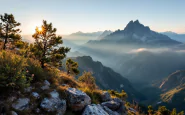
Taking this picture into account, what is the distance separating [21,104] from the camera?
29.5 ft

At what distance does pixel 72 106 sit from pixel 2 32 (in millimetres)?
23097

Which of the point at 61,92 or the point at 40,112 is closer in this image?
the point at 40,112

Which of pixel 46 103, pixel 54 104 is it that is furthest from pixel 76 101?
pixel 46 103

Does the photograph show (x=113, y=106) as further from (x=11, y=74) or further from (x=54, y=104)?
(x=11, y=74)

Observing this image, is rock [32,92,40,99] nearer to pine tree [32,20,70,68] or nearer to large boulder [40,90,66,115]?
large boulder [40,90,66,115]

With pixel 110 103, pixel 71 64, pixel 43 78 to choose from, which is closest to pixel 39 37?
pixel 43 78

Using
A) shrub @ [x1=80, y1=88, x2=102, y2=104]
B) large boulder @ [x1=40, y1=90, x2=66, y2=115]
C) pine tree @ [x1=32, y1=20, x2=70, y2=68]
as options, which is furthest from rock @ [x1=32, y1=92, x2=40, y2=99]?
pine tree @ [x1=32, y1=20, x2=70, y2=68]

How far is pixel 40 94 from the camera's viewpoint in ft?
35.1

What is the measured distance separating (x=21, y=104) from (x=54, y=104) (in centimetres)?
212

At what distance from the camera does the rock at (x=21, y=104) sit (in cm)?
869

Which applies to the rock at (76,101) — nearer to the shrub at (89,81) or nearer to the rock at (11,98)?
the rock at (11,98)

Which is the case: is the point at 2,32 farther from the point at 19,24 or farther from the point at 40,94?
the point at 40,94

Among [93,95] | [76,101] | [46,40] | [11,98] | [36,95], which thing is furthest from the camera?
[46,40]

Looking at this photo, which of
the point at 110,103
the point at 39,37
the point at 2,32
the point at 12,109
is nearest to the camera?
the point at 12,109
